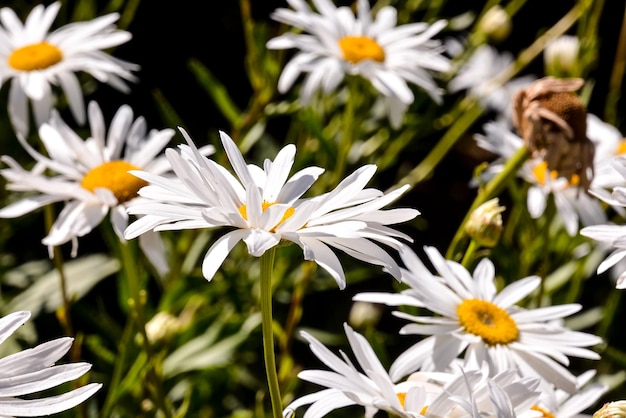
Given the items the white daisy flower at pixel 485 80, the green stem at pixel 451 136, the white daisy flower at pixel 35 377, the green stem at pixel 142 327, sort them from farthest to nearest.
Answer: the white daisy flower at pixel 485 80 < the green stem at pixel 451 136 < the green stem at pixel 142 327 < the white daisy flower at pixel 35 377

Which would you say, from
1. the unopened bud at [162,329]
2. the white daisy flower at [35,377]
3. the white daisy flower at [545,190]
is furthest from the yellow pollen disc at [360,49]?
the white daisy flower at [35,377]

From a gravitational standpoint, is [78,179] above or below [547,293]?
above

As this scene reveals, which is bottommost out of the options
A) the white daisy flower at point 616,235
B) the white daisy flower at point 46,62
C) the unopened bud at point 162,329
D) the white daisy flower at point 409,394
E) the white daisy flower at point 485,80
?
the white daisy flower at point 485,80

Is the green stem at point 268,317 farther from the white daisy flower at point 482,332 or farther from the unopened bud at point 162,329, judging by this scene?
the unopened bud at point 162,329

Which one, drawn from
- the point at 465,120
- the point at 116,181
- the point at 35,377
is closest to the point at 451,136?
the point at 465,120

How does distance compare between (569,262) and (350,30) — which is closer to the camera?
(350,30)

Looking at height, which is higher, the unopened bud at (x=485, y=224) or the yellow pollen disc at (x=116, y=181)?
the yellow pollen disc at (x=116, y=181)

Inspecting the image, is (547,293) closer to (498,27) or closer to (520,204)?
(520,204)

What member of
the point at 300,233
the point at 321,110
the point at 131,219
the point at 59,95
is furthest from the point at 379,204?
the point at 59,95
